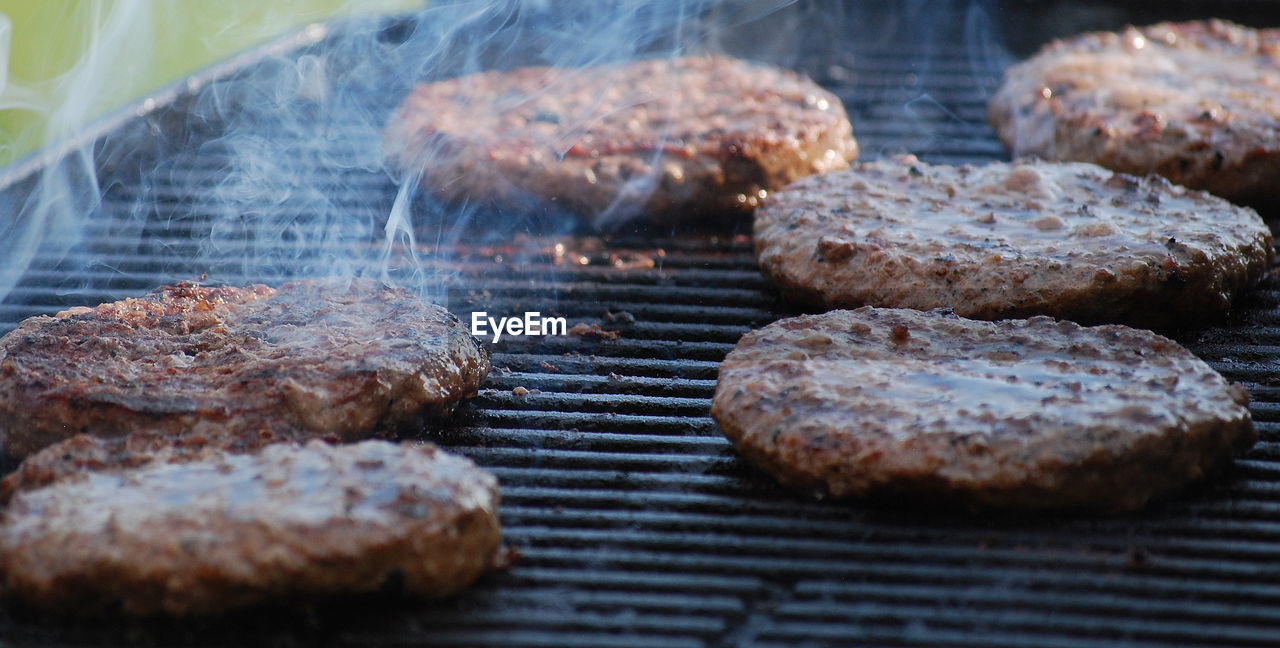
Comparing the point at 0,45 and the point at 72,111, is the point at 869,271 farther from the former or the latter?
the point at 0,45

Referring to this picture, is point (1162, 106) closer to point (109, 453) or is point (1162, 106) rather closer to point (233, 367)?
point (233, 367)

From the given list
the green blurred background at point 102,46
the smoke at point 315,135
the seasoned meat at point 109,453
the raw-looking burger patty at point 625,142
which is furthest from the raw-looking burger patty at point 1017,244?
the green blurred background at point 102,46

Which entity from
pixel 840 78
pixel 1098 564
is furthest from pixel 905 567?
pixel 840 78

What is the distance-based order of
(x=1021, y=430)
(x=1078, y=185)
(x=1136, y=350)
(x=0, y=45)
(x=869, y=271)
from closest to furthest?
(x=1021, y=430) < (x=1136, y=350) < (x=869, y=271) < (x=1078, y=185) < (x=0, y=45)

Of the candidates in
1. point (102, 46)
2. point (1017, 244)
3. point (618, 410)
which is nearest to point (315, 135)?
point (102, 46)

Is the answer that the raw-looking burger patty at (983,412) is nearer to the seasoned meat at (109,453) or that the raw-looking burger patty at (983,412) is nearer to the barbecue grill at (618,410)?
the barbecue grill at (618,410)

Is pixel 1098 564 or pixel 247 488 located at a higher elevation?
pixel 247 488

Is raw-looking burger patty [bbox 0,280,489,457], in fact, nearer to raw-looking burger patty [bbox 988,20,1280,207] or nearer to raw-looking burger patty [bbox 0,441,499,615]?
raw-looking burger patty [bbox 0,441,499,615]
